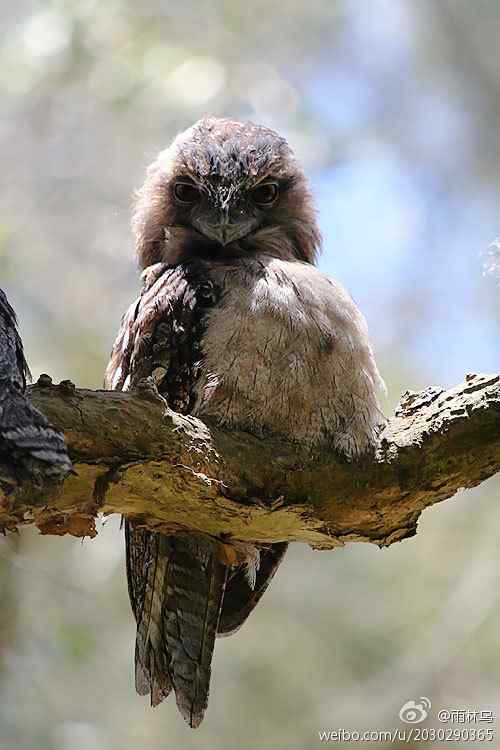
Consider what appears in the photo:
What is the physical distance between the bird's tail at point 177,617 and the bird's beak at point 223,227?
1413 mm

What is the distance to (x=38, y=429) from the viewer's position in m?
2.60

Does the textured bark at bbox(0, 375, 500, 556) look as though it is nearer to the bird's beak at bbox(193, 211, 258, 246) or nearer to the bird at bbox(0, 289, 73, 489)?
the bird at bbox(0, 289, 73, 489)

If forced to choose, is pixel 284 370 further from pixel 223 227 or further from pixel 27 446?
pixel 27 446

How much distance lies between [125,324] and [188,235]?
1.98ft

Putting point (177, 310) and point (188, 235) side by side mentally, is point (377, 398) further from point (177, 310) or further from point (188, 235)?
point (188, 235)

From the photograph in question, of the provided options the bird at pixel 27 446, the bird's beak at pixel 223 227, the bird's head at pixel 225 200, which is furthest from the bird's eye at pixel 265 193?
the bird at pixel 27 446

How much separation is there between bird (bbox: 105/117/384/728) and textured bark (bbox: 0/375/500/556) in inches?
5.9

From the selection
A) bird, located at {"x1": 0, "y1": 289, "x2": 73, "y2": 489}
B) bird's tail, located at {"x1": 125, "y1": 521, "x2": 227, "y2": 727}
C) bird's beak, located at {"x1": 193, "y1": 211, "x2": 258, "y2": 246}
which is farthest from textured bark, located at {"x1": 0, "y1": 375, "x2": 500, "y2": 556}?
bird's beak, located at {"x1": 193, "y1": 211, "x2": 258, "y2": 246}

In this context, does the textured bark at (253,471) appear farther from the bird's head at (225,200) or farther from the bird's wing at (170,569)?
the bird's head at (225,200)

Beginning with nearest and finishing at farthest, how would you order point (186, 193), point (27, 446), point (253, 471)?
point (27, 446), point (253, 471), point (186, 193)

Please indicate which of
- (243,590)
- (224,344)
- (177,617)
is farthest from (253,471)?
(243,590)

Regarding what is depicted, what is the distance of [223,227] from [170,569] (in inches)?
→ 63.3

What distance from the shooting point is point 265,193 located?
16.6 ft

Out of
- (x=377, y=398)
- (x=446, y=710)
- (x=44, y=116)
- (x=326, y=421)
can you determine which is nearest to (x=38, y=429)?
(x=326, y=421)
